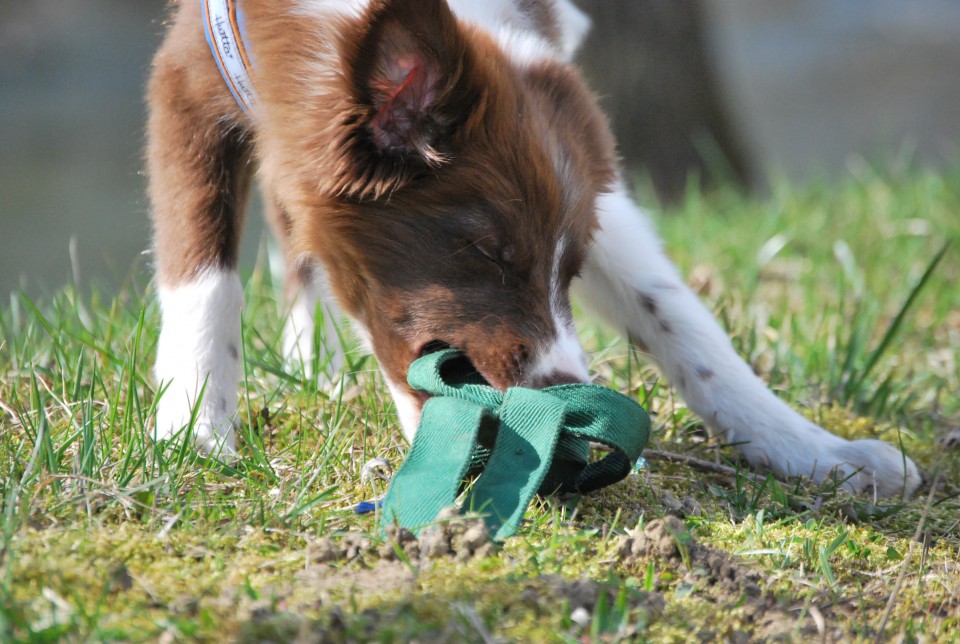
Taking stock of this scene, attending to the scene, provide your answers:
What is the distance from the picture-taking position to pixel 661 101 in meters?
6.64

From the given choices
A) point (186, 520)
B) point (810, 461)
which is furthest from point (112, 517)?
point (810, 461)

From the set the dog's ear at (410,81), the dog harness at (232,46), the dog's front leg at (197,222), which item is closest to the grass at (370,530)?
the dog's front leg at (197,222)

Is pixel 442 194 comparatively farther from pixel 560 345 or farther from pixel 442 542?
pixel 442 542

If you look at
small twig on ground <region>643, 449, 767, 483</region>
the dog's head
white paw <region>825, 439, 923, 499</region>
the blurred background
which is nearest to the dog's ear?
the dog's head

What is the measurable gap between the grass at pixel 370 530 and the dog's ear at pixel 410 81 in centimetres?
63

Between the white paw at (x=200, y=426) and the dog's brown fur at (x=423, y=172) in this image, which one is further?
the white paw at (x=200, y=426)

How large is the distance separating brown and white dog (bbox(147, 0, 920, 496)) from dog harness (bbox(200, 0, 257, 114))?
28 millimetres

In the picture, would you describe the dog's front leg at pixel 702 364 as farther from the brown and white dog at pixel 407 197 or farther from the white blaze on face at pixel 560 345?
the white blaze on face at pixel 560 345

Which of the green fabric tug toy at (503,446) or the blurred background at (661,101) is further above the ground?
the green fabric tug toy at (503,446)

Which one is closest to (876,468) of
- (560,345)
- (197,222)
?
(560,345)

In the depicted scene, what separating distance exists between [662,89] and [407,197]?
184 inches

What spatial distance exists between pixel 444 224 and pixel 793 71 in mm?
14641

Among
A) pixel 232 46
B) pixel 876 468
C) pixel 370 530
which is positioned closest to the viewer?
pixel 370 530

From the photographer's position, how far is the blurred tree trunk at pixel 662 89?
6.43m
